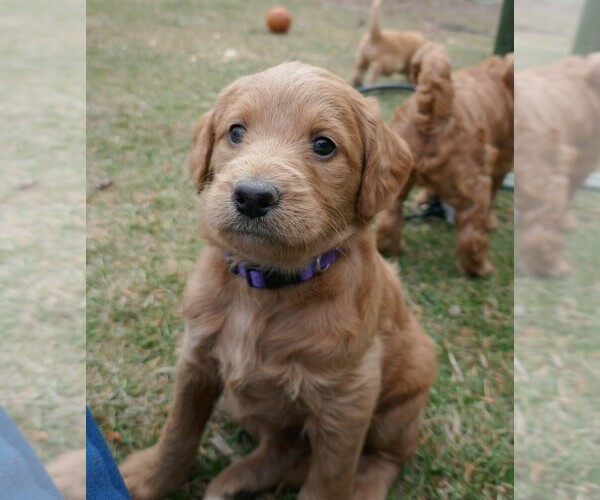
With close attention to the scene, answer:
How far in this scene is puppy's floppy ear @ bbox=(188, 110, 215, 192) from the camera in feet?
8.23

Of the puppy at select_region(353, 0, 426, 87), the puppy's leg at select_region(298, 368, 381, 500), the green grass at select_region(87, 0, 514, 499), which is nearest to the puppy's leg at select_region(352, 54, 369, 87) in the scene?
the puppy at select_region(353, 0, 426, 87)

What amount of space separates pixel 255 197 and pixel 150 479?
1.48 metres

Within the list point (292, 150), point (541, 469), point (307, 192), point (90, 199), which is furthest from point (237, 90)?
point (90, 199)

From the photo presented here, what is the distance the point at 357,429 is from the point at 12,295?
5.79 ft

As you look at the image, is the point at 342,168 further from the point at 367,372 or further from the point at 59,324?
the point at 59,324

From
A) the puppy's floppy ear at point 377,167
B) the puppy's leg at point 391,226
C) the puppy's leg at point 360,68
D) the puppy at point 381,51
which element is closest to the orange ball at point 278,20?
the puppy at point 381,51

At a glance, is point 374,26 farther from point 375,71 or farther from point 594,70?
point 594,70

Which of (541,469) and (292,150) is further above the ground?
(292,150)

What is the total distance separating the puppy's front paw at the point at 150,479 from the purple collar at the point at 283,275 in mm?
997

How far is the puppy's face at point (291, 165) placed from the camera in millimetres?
2055

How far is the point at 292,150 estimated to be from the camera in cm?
221

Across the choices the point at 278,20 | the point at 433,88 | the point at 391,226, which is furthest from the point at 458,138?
the point at 278,20

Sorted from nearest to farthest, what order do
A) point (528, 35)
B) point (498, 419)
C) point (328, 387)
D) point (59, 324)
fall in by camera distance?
point (528, 35) → point (328, 387) → point (59, 324) → point (498, 419)

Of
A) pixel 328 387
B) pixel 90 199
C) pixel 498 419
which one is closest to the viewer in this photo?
pixel 328 387
